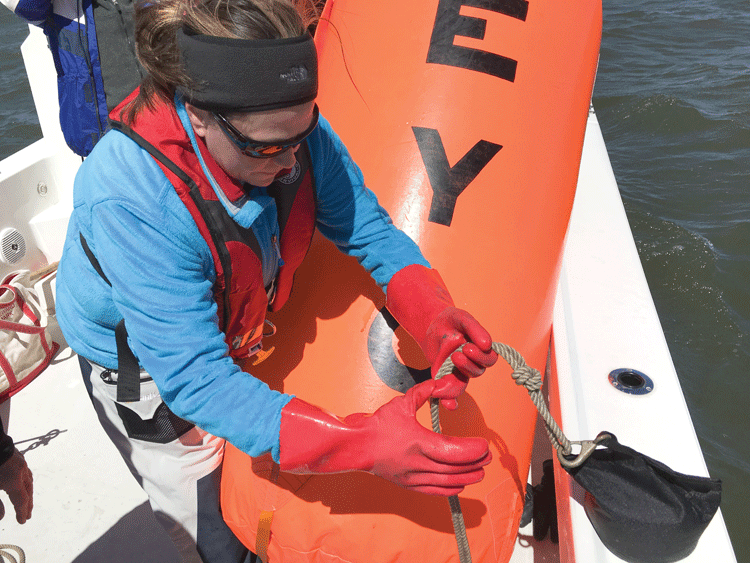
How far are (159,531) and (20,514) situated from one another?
0.57 meters

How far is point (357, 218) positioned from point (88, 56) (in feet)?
4.69

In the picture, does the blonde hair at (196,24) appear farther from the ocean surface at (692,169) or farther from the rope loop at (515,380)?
the ocean surface at (692,169)

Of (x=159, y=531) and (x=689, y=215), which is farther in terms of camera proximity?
(x=689, y=215)

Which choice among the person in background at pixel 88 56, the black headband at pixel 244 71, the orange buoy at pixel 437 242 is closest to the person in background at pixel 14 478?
the orange buoy at pixel 437 242

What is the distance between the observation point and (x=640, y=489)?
126cm

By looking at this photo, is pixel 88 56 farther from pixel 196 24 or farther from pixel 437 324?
pixel 437 324

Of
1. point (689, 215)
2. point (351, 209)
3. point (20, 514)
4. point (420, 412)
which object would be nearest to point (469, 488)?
point (420, 412)

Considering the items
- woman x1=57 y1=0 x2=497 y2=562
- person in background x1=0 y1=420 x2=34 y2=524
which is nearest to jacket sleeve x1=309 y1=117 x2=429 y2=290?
woman x1=57 y1=0 x2=497 y2=562

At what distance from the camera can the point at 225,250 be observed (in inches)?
41.8

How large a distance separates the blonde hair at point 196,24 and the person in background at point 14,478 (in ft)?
2.91

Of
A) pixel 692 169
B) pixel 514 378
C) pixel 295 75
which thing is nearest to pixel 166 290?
pixel 295 75

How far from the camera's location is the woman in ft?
2.99

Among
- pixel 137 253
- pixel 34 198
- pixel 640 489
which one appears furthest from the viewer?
pixel 34 198

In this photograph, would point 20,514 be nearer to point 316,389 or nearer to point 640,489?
point 316,389
